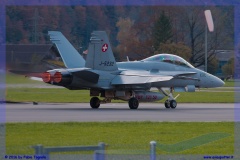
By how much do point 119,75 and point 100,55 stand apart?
1.45 metres

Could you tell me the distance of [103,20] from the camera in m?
18.2

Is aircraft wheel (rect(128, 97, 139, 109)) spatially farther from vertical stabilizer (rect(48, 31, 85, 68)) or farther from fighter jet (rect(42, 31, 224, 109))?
vertical stabilizer (rect(48, 31, 85, 68))

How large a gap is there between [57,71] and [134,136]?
40.1 ft

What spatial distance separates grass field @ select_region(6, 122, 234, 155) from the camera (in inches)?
557

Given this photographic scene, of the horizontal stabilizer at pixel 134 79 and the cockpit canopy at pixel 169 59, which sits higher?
the cockpit canopy at pixel 169 59

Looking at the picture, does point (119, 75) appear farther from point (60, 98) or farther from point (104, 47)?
point (60, 98)

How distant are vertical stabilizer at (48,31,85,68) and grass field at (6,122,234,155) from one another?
29.5 feet

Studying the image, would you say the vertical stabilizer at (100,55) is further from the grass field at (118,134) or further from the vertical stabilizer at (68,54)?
the grass field at (118,134)

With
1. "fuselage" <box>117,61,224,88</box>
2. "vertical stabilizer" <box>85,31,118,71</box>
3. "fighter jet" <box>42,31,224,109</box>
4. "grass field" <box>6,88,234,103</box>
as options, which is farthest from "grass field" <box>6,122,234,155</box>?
"grass field" <box>6,88,234,103</box>

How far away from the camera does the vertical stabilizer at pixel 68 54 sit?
29419 millimetres

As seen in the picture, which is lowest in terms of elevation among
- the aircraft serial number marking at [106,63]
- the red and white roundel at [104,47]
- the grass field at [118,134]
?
the grass field at [118,134]

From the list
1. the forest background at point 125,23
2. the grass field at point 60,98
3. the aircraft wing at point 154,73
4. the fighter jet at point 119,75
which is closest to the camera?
the forest background at point 125,23

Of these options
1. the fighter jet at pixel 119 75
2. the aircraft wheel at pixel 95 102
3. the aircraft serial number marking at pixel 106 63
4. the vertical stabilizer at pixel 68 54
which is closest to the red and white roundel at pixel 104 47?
the fighter jet at pixel 119 75

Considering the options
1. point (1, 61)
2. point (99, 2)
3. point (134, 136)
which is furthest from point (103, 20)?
point (99, 2)
